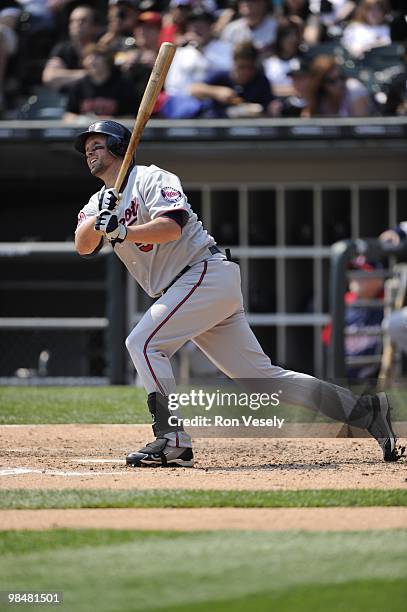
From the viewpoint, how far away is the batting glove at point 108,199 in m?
5.67

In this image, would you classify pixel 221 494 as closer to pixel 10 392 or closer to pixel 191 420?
pixel 191 420

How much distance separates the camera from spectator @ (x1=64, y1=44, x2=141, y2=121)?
12172 millimetres

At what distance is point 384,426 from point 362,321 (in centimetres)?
531

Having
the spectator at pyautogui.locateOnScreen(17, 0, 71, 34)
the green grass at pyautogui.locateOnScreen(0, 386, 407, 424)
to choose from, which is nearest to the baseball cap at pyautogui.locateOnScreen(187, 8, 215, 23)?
the spectator at pyautogui.locateOnScreen(17, 0, 71, 34)

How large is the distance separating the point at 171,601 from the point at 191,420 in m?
3.64

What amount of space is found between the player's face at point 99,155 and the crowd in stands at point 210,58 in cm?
611

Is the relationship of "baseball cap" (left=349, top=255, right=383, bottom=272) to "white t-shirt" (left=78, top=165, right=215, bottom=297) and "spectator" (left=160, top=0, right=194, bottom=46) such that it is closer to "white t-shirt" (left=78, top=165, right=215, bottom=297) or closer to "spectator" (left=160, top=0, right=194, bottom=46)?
"spectator" (left=160, top=0, right=194, bottom=46)

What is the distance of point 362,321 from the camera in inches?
448

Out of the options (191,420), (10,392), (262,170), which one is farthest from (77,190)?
(191,420)

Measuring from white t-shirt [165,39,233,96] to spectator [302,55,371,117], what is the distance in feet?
3.21

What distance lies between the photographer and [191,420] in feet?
23.0

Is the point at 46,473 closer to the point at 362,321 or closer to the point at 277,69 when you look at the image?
the point at 362,321

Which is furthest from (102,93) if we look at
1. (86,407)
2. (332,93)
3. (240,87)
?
(86,407)

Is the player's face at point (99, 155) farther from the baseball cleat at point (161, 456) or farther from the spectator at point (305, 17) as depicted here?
the spectator at point (305, 17)
